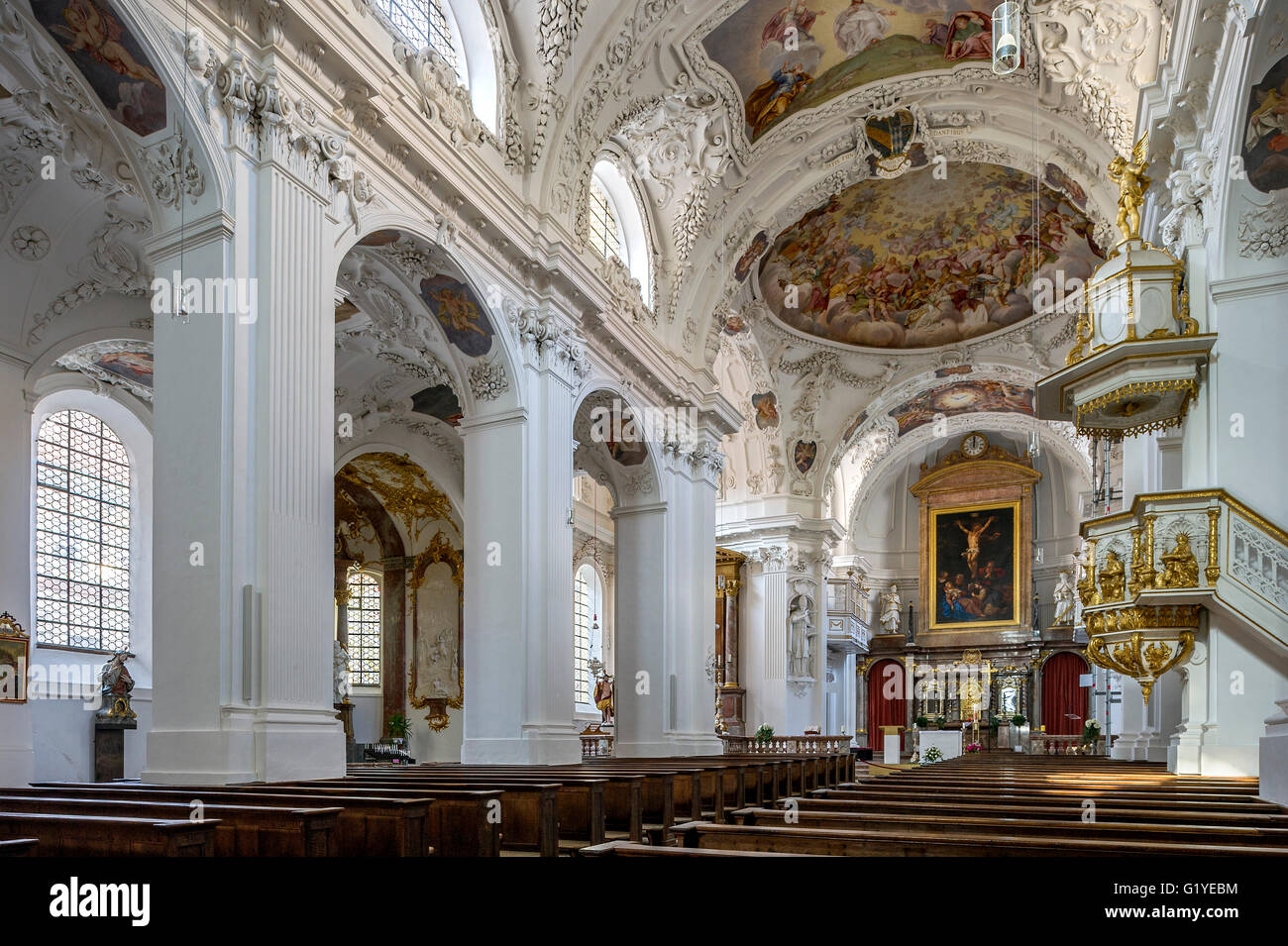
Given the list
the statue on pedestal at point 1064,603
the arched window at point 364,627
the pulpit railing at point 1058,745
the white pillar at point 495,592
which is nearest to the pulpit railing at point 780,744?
the pulpit railing at point 1058,745

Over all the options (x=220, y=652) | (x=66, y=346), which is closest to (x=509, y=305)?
(x=66, y=346)

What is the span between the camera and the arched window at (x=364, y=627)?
63.0 feet

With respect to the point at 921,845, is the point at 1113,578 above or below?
above

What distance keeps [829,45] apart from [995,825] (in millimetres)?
13642

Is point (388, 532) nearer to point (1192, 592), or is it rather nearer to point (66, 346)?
point (66, 346)

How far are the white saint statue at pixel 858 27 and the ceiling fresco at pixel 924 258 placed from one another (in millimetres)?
4332

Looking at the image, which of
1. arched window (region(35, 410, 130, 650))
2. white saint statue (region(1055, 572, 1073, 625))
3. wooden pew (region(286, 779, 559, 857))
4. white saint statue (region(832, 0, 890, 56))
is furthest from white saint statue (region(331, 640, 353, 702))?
white saint statue (region(1055, 572, 1073, 625))

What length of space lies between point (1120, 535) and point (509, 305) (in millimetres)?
6358

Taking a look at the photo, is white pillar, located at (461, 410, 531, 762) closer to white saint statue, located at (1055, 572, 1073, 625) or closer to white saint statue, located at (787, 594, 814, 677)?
white saint statue, located at (787, 594, 814, 677)

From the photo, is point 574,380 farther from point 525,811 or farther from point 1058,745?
point 1058,745

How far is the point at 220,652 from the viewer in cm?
703

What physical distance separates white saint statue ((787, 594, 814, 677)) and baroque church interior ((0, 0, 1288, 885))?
14 centimetres

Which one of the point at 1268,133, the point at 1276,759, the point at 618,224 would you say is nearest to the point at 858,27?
the point at 618,224

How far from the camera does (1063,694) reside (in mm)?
28891
